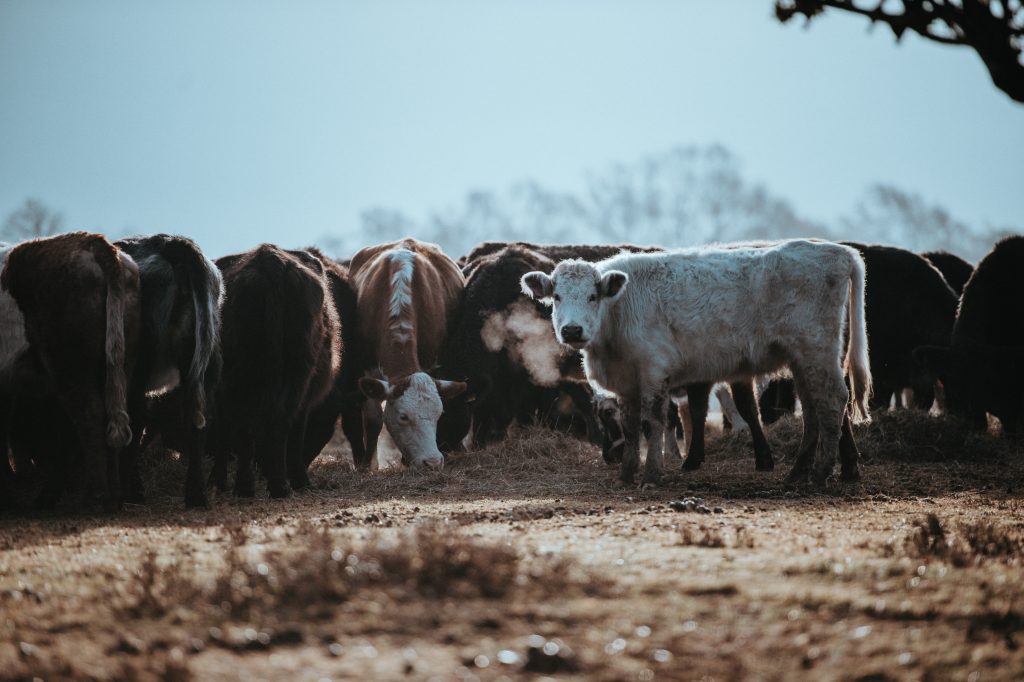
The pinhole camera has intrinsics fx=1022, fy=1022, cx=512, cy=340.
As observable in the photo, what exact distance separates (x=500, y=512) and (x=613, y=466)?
134 inches

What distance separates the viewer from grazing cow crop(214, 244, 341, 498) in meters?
7.38

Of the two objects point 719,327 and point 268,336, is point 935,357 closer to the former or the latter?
point 719,327

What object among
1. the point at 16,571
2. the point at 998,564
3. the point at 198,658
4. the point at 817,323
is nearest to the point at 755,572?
the point at 998,564

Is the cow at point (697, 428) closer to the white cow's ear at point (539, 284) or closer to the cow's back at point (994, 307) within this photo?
the white cow's ear at point (539, 284)

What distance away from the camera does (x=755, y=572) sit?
159 inches

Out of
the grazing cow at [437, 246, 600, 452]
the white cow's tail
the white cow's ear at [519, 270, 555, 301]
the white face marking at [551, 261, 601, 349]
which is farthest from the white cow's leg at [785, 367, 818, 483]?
the grazing cow at [437, 246, 600, 452]

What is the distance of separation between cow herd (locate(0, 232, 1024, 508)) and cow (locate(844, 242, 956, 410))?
0.97 metres

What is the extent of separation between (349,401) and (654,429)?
3309 millimetres

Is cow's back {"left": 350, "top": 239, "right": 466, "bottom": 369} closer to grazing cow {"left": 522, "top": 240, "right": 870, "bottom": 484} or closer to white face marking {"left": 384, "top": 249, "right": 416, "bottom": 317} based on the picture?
white face marking {"left": 384, "top": 249, "right": 416, "bottom": 317}

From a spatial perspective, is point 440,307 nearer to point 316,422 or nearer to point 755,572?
point 316,422

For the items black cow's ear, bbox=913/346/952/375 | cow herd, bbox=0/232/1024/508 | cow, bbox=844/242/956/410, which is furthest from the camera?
cow, bbox=844/242/956/410

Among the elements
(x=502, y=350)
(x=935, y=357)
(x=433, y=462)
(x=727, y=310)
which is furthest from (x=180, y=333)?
(x=935, y=357)

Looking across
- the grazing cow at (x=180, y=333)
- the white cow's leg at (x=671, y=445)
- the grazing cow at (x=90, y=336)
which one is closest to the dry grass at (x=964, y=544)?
the grazing cow at (x=180, y=333)

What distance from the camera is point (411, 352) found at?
9953mm
